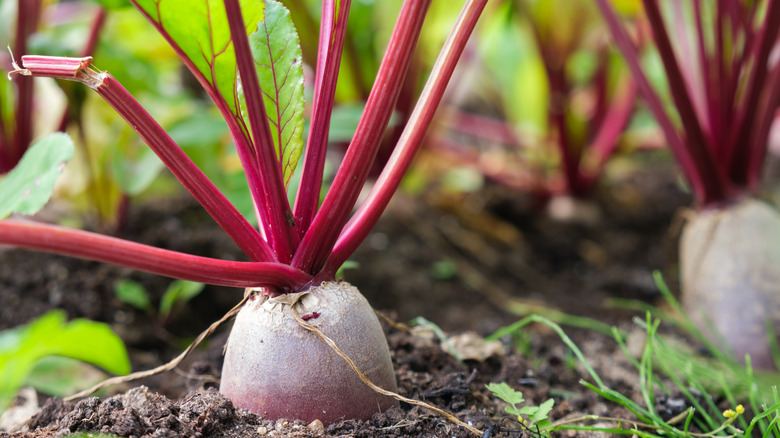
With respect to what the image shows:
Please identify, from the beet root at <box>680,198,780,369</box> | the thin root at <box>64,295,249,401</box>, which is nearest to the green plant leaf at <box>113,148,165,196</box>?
the thin root at <box>64,295,249,401</box>

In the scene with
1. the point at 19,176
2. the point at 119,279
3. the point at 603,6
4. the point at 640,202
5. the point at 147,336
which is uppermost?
the point at 603,6

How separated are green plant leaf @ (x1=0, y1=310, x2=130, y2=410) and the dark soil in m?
0.07

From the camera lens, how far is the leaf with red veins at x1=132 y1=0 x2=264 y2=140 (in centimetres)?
58

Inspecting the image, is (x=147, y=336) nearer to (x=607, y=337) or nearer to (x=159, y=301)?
(x=159, y=301)

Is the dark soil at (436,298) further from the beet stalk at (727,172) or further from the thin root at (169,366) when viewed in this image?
the beet stalk at (727,172)

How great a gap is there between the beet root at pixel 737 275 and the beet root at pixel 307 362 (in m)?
0.71

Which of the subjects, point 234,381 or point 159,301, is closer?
point 234,381

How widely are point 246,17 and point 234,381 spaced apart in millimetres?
384

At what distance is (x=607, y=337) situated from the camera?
123 centimetres

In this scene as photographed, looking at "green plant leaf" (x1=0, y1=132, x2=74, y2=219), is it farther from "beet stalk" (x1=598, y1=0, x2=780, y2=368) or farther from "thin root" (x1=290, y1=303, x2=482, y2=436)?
"beet stalk" (x1=598, y1=0, x2=780, y2=368)

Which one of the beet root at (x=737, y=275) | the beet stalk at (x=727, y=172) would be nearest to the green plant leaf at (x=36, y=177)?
the beet stalk at (x=727, y=172)

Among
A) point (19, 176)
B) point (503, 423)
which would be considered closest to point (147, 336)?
point (19, 176)

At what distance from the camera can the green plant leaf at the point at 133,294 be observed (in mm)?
1113

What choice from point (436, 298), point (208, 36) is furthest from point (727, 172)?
point (208, 36)
